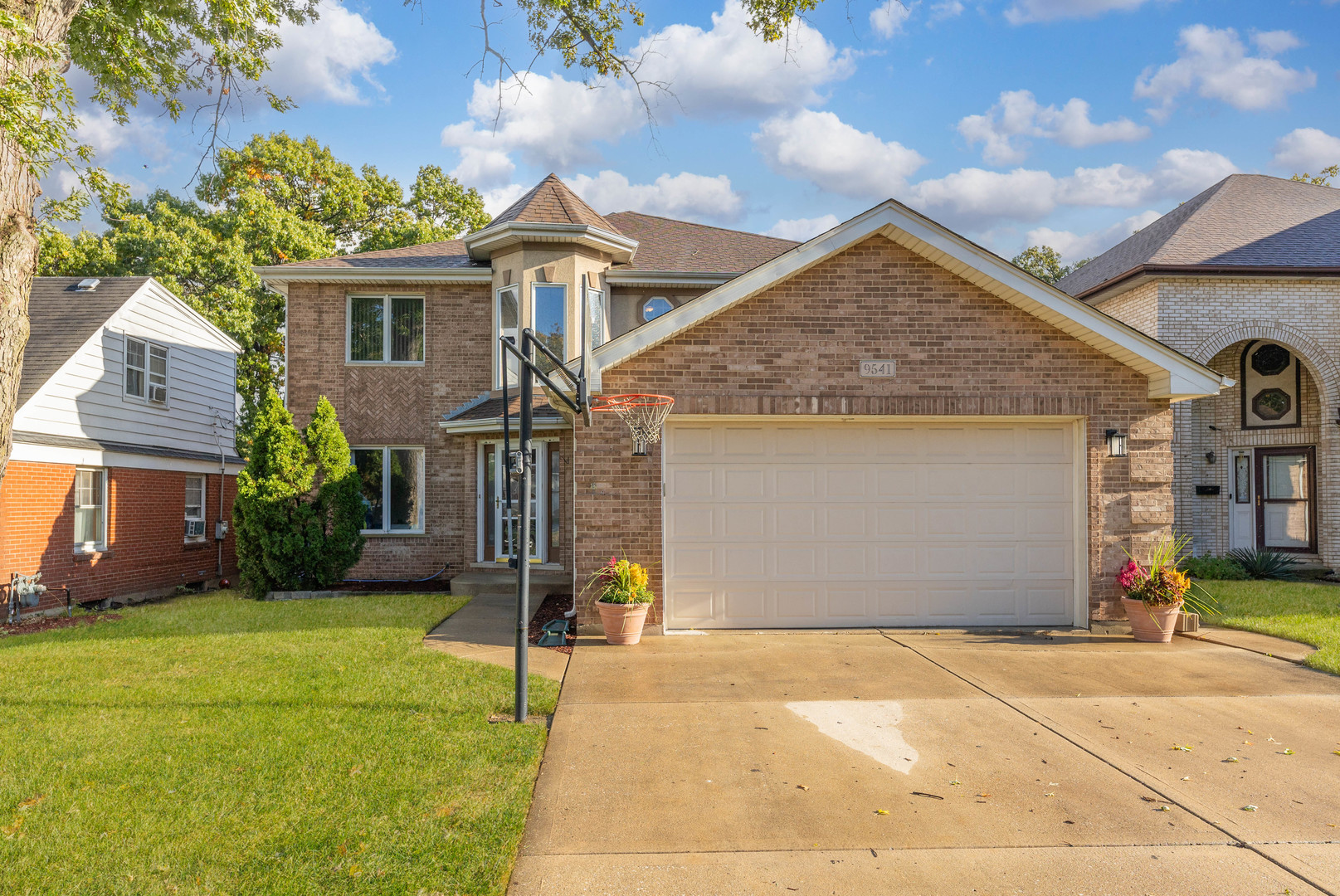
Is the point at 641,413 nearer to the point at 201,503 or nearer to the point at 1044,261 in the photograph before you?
the point at 201,503

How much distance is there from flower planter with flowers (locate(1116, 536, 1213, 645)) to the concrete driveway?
899 mm

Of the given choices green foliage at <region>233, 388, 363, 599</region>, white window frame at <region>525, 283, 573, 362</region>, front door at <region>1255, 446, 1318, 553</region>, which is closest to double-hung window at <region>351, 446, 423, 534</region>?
green foliage at <region>233, 388, 363, 599</region>

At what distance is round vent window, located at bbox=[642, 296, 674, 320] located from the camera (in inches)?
610

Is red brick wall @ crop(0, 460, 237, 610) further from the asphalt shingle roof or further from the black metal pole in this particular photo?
the asphalt shingle roof

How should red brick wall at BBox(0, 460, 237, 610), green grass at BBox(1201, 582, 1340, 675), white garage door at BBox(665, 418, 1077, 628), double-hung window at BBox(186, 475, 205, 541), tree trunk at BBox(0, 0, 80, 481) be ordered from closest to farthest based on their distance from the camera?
tree trunk at BBox(0, 0, 80, 481), green grass at BBox(1201, 582, 1340, 675), white garage door at BBox(665, 418, 1077, 628), red brick wall at BBox(0, 460, 237, 610), double-hung window at BBox(186, 475, 205, 541)

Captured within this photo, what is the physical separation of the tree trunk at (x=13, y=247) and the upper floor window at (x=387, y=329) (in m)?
9.71

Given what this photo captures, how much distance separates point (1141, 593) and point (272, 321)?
2430cm

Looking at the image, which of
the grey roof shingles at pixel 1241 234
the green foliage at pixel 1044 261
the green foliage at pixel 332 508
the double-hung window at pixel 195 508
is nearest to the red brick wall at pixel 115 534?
the double-hung window at pixel 195 508

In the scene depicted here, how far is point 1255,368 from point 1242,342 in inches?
23.4

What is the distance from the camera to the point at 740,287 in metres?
9.27

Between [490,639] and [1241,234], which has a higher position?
[1241,234]

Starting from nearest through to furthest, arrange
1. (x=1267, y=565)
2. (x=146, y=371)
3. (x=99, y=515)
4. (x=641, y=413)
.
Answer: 1. (x=641, y=413)
2. (x=1267, y=565)
3. (x=99, y=515)
4. (x=146, y=371)

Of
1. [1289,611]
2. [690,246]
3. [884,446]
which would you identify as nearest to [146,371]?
[690,246]

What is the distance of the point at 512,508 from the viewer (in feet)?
45.5
